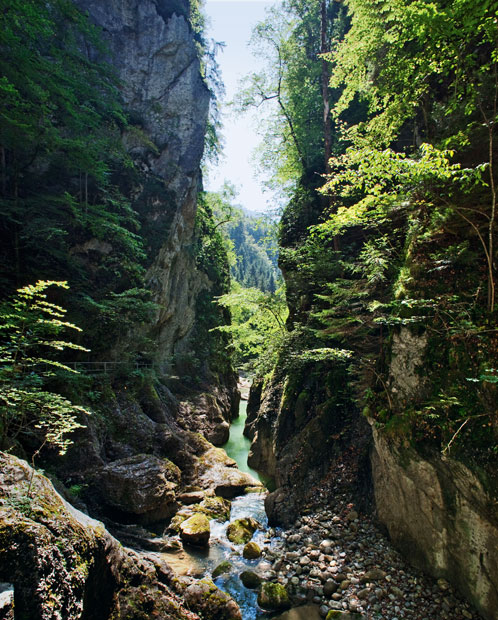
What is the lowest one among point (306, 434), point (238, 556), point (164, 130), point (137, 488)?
point (238, 556)

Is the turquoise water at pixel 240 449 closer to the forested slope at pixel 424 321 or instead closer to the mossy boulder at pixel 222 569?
the forested slope at pixel 424 321

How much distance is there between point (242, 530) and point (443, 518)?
5170mm

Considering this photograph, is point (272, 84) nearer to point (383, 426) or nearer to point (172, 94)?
point (172, 94)

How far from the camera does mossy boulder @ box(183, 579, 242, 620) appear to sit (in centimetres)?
495

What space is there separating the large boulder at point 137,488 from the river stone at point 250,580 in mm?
3214

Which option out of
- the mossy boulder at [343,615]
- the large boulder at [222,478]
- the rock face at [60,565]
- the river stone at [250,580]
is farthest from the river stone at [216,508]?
the mossy boulder at [343,615]

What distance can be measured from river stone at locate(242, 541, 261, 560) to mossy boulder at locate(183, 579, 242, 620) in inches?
67.3

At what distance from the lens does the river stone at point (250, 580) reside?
606 cm

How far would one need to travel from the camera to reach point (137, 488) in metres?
8.14

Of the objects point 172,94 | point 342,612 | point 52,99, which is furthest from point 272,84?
point 342,612

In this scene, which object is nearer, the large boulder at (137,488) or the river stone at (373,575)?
the river stone at (373,575)

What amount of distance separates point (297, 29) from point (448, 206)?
57.8ft

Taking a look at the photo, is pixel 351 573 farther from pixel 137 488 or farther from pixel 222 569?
pixel 137 488

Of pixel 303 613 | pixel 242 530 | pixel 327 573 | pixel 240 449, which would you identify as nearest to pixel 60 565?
pixel 303 613
